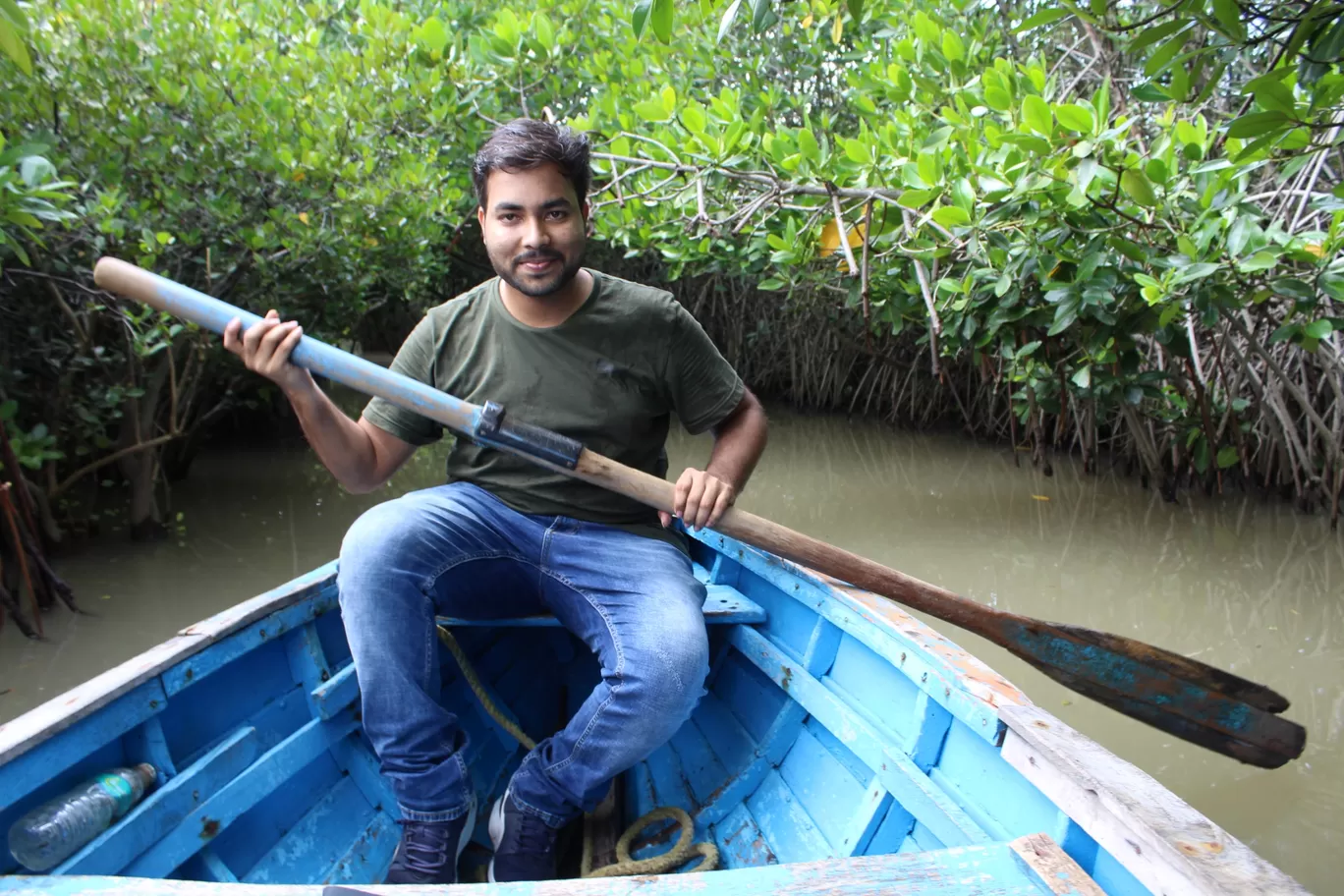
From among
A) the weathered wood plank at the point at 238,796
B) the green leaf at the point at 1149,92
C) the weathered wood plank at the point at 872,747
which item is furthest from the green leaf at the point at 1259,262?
the weathered wood plank at the point at 238,796

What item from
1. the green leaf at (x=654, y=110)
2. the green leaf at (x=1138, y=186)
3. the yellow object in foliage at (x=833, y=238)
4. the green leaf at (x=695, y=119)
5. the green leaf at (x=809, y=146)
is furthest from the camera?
the yellow object in foliage at (x=833, y=238)

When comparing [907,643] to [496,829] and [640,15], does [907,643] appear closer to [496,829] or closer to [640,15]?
[496,829]

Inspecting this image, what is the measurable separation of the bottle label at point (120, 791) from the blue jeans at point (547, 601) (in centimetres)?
38

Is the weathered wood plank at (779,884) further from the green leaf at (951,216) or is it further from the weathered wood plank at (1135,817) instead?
the green leaf at (951,216)

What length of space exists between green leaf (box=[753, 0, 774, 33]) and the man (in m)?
0.72

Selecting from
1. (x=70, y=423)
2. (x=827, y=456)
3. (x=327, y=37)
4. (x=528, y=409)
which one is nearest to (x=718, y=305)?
(x=827, y=456)

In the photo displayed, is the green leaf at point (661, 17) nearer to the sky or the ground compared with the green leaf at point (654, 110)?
nearer to the ground

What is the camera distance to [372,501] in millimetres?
5590

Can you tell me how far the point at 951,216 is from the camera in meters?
3.09

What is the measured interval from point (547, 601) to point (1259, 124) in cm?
154

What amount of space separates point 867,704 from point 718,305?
354 inches

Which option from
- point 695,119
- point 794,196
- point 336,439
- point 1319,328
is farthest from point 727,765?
point 1319,328

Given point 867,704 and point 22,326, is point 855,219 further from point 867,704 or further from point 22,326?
point 22,326

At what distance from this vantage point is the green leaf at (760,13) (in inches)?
45.5
